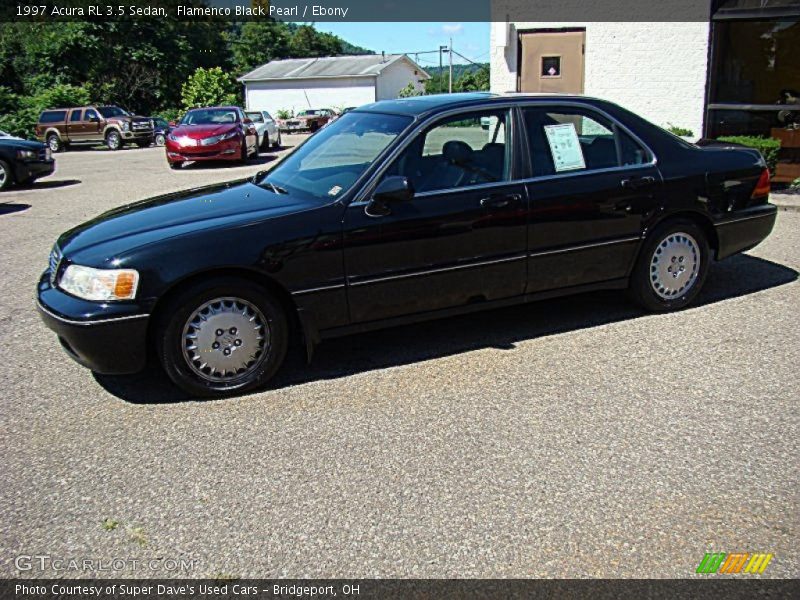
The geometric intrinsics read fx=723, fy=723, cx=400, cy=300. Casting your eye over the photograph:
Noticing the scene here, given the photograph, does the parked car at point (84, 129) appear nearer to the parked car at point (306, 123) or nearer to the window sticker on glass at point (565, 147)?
the parked car at point (306, 123)

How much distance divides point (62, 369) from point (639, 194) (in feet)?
13.7

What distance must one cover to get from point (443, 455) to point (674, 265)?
2.86 meters

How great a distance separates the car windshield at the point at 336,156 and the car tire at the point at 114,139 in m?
28.4

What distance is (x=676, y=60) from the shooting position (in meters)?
12.5

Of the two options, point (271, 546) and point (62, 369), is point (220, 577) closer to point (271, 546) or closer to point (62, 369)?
point (271, 546)

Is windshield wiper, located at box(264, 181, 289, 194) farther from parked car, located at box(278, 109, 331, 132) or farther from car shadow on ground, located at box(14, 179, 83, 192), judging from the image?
parked car, located at box(278, 109, 331, 132)

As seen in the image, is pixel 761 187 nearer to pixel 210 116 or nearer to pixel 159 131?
pixel 210 116

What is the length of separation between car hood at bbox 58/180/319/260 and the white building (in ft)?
31.6

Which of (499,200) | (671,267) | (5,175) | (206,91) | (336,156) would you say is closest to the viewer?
(499,200)

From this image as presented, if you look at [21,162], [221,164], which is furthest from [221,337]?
[221,164]

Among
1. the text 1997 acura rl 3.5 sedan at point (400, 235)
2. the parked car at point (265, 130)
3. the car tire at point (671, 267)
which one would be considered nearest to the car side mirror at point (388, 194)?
the text 1997 acura rl 3.5 sedan at point (400, 235)

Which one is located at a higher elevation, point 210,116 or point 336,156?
point 210,116

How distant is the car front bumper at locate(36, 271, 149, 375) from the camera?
3.97 m

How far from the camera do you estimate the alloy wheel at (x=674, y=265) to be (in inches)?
213
